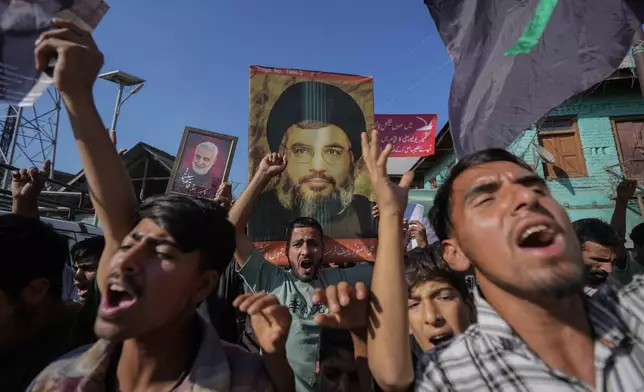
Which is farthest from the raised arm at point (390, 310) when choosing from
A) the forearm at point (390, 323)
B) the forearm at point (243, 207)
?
the forearm at point (243, 207)

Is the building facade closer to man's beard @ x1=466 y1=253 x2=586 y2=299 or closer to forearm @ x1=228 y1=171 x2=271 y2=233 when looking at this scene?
forearm @ x1=228 y1=171 x2=271 y2=233

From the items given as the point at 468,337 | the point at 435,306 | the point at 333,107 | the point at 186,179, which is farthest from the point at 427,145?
the point at 468,337

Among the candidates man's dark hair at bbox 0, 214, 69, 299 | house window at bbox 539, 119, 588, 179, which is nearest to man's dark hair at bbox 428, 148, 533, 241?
man's dark hair at bbox 0, 214, 69, 299

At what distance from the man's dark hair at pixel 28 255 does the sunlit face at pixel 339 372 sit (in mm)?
1316

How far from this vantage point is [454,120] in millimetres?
2844

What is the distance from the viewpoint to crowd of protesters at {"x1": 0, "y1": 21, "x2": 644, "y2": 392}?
121cm

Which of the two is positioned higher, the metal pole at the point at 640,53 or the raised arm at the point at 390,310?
the metal pole at the point at 640,53

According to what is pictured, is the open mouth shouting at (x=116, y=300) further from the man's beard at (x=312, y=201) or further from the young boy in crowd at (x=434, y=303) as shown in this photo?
the man's beard at (x=312, y=201)

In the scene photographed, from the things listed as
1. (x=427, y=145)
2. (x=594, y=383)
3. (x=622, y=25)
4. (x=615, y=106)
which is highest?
(x=615, y=106)

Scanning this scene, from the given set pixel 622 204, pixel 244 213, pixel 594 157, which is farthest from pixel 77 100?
pixel 594 157

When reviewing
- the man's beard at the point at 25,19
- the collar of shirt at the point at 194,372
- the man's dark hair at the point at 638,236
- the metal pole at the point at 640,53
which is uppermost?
the metal pole at the point at 640,53

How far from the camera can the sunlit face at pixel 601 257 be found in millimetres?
2953

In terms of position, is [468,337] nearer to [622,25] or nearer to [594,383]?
[594,383]

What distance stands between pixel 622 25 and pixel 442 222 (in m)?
1.84
